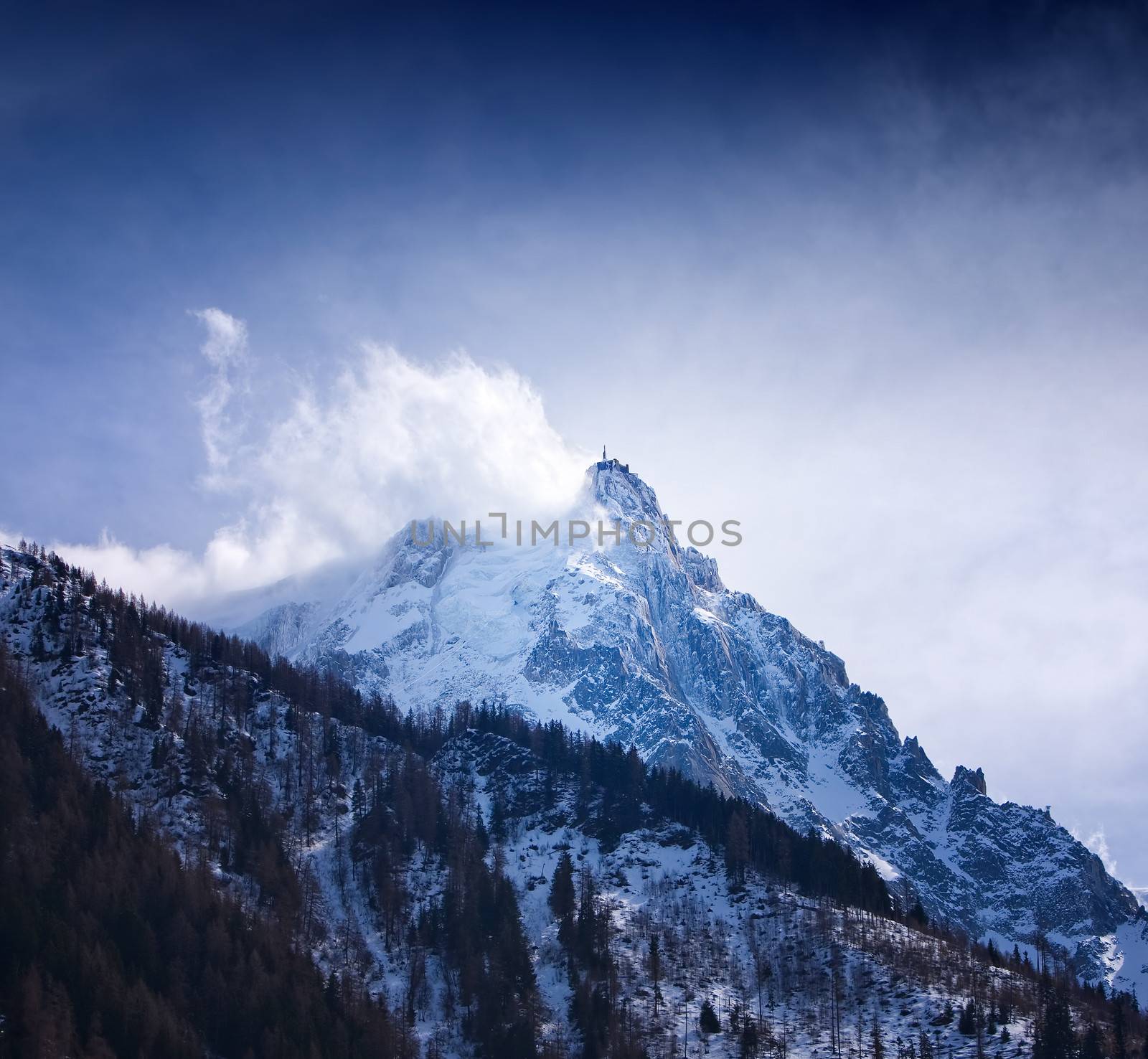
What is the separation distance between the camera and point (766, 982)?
16712 centimetres

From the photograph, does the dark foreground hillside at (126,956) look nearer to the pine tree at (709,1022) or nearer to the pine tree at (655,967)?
the pine tree at (655,967)

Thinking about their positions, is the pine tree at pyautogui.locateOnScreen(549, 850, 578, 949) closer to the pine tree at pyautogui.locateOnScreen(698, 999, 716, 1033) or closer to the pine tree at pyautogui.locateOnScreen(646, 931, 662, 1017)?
the pine tree at pyautogui.locateOnScreen(646, 931, 662, 1017)

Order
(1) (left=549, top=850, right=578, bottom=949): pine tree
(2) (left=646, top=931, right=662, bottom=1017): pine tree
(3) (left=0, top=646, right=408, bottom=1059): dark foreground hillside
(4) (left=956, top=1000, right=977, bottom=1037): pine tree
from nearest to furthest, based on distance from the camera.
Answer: (3) (left=0, top=646, right=408, bottom=1059): dark foreground hillside, (4) (left=956, top=1000, right=977, bottom=1037): pine tree, (2) (left=646, top=931, right=662, bottom=1017): pine tree, (1) (left=549, top=850, right=578, bottom=949): pine tree

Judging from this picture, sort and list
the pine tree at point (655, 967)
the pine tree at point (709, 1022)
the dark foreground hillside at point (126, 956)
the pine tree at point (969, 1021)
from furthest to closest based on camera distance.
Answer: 1. the pine tree at point (655, 967)
2. the pine tree at point (709, 1022)
3. the pine tree at point (969, 1021)
4. the dark foreground hillside at point (126, 956)

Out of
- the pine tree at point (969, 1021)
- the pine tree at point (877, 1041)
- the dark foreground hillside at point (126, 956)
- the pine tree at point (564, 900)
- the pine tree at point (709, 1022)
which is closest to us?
the dark foreground hillside at point (126, 956)

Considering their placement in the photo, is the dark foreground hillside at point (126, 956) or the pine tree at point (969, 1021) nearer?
the dark foreground hillside at point (126, 956)

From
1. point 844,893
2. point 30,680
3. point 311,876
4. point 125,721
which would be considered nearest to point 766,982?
point 844,893

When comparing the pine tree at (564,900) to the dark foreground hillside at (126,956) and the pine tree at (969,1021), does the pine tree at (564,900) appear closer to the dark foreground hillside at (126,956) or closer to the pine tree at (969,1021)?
the dark foreground hillside at (126,956)

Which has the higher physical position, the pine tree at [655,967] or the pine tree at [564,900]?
the pine tree at [564,900]

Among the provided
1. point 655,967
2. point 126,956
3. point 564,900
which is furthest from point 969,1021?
point 126,956

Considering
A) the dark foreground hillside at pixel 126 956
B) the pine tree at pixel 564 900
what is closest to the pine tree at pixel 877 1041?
the pine tree at pixel 564 900

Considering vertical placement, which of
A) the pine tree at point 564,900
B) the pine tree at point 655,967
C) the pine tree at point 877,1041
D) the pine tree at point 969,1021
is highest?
the pine tree at point 564,900

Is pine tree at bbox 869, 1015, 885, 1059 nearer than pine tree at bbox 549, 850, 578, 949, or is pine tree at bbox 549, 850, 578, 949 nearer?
pine tree at bbox 869, 1015, 885, 1059

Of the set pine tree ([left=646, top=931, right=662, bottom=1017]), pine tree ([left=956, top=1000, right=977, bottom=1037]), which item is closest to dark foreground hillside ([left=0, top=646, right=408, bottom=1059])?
pine tree ([left=646, top=931, right=662, bottom=1017])
